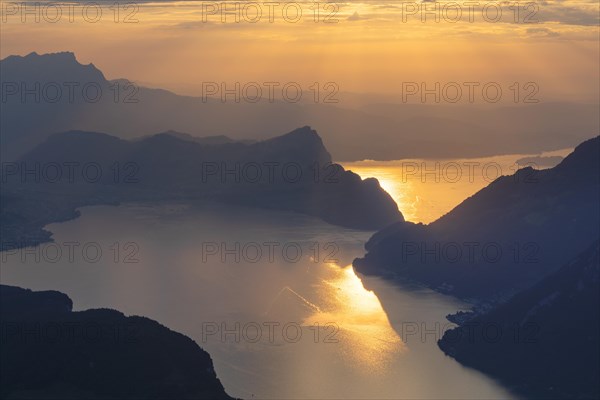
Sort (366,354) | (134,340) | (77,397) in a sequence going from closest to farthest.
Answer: (77,397), (134,340), (366,354)

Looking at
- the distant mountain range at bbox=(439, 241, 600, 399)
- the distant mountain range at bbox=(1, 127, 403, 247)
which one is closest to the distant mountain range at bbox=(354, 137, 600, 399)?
the distant mountain range at bbox=(439, 241, 600, 399)

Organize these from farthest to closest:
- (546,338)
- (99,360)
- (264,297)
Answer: (264,297), (546,338), (99,360)

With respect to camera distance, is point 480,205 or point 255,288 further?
point 480,205

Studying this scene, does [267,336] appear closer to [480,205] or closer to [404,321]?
[404,321]

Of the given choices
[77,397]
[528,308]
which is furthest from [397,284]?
[77,397]

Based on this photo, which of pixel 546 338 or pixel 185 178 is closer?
pixel 546 338

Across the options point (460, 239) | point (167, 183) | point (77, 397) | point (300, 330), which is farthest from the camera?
point (167, 183)

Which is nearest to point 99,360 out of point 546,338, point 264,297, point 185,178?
point 546,338

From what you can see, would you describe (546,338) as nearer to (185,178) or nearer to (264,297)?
(264,297)
